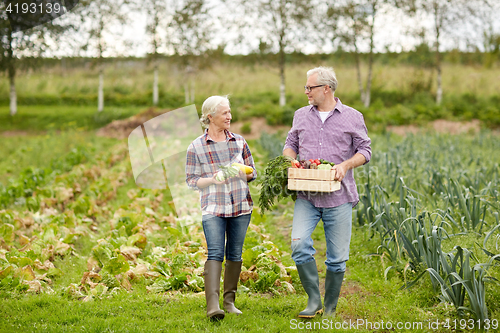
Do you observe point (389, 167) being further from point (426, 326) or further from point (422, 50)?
point (422, 50)

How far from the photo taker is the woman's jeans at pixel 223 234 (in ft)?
10.8

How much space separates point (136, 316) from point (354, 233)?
2794 millimetres

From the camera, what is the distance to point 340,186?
3.20 meters

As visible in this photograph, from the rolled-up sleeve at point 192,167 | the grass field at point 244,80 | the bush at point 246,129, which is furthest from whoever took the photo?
the grass field at point 244,80

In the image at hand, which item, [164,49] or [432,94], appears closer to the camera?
[432,94]

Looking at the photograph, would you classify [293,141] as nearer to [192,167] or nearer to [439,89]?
[192,167]

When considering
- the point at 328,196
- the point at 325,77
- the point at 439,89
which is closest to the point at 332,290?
the point at 328,196

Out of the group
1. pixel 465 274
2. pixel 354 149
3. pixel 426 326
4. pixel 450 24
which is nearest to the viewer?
pixel 465 274

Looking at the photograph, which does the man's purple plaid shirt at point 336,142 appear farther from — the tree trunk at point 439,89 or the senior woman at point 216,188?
the tree trunk at point 439,89

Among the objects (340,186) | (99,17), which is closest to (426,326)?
(340,186)

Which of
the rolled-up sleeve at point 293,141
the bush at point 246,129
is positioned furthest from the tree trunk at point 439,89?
the rolled-up sleeve at point 293,141

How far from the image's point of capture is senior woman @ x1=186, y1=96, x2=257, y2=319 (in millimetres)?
3281

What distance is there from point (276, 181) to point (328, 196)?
15.8 inches

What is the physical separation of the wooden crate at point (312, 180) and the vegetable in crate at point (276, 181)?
132 mm
